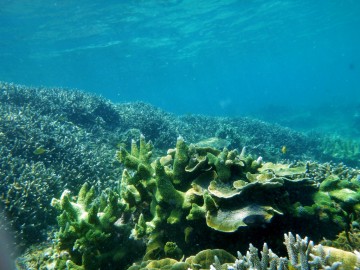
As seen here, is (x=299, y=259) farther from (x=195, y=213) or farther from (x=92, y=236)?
(x=92, y=236)

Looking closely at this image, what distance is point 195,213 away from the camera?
3752 millimetres

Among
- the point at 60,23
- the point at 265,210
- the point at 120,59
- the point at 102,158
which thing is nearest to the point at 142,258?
the point at 265,210

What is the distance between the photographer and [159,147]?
1184 cm

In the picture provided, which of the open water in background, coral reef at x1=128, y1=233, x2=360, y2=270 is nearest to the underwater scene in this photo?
coral reef at x1=128, y1=233, x2=360, y2=270

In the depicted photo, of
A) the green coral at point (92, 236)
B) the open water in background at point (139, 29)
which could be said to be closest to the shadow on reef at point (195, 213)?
the green coral at point (92, 236)

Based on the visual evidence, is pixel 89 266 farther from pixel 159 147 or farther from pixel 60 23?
pixel 60 23

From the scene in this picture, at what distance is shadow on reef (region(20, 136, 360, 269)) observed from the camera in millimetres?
3648

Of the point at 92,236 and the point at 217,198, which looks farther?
the point at 92,236

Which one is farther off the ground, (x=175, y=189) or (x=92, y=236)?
(x=175, y=189)

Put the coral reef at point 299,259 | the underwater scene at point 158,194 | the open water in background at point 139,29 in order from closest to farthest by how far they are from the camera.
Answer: the coral reef at point 299,259 < the underwater scene at point 158,194 < the open water in background at point 139,29

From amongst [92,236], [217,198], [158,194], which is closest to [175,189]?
[158,194]

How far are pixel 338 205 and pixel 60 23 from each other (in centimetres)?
3149

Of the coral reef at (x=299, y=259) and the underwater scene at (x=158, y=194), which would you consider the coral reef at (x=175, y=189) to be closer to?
the underwater scene at (x=158, y=194)

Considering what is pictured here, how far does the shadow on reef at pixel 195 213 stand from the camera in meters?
3.65
